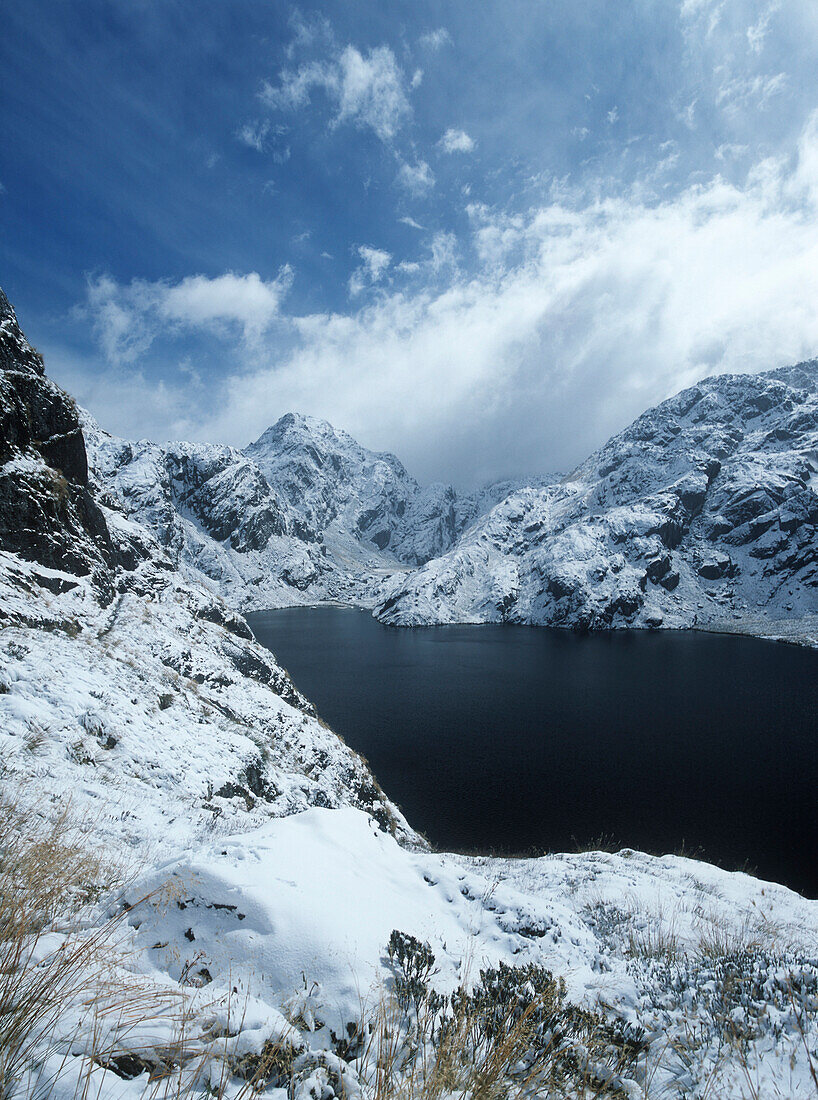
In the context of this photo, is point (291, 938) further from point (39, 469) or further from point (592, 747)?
point (592, 747)

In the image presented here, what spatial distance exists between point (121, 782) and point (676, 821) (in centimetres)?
3922

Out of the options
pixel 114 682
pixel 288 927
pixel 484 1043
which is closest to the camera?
pixel 484 1043

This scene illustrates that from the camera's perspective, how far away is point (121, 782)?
36.4 ft

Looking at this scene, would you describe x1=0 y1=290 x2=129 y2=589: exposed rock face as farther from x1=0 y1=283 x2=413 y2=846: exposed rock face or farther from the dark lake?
the dark lake

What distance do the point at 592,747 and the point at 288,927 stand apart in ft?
171

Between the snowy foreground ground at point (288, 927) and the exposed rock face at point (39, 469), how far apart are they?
2.25 m

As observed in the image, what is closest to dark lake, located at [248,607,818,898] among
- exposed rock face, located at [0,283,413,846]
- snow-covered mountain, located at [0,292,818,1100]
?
exposed rock face, located at [0,283,413,846]

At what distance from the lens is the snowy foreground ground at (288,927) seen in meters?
3.31

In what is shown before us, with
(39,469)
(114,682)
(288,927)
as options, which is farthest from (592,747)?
(39,469)

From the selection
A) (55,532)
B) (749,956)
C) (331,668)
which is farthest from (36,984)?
(331,668)

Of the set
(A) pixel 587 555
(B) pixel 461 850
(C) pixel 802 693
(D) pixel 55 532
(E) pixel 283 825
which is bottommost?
(B) pixel 461 850

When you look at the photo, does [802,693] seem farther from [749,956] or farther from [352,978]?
[352,978]

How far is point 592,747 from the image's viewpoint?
49469mm

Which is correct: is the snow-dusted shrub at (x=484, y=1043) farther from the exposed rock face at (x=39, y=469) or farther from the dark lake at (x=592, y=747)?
the dark lake at (x=592, y=747)
